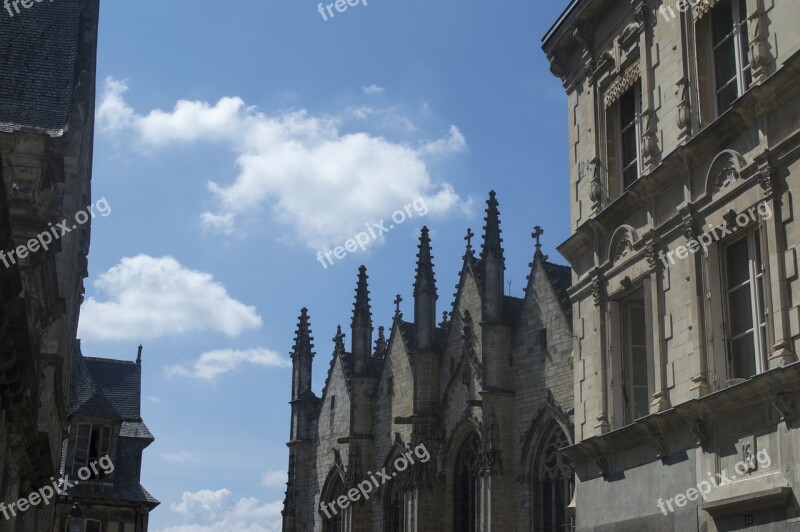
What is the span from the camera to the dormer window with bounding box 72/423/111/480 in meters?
38.9

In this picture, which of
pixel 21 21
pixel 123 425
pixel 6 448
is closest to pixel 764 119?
pixel 6 448

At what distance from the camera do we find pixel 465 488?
36500 millimetres

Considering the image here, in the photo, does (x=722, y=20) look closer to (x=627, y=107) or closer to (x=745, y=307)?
(x=627, y=107)

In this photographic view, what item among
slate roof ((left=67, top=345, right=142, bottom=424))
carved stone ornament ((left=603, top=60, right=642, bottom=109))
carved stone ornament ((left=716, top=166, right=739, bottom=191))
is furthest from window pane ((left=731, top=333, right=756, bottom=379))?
slate roof ((left=67, top=345, right=142, bottom=424))

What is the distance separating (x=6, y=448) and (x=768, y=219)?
12.4 m

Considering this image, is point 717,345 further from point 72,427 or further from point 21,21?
point 72,427

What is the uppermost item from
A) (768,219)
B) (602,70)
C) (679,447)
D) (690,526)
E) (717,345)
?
(602,70)

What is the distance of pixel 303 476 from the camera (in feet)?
153

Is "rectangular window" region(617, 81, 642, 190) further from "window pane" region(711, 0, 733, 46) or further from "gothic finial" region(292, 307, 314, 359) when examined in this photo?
"gothic finial" region(292, 307, 314, 359)

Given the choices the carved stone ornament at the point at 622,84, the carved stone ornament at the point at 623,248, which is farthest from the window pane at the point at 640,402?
the carved stone ornament at the point at 622,84

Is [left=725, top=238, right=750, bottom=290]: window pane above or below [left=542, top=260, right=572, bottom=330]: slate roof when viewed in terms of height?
below

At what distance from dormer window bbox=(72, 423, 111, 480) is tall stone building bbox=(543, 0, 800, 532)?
25.1 meters

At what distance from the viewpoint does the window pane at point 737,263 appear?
14133mm

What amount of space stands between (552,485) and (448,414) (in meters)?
6.08
